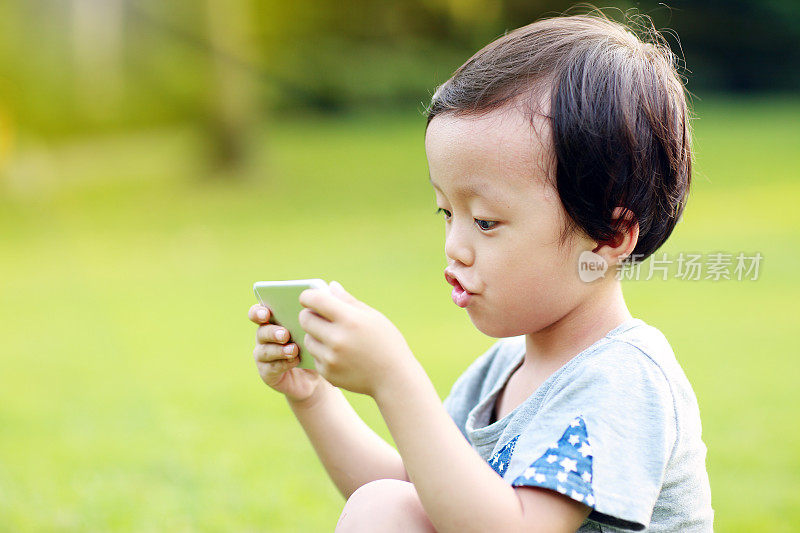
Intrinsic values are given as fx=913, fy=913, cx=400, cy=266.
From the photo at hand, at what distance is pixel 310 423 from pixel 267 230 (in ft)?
25.1

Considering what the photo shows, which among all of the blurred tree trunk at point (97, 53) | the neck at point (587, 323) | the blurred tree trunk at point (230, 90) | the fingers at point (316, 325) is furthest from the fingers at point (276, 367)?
the blurred tree trunk at point (97, 53)

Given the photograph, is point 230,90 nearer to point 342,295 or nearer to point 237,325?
point 237,325

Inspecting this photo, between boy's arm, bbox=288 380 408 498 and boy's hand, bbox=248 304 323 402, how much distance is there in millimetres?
42

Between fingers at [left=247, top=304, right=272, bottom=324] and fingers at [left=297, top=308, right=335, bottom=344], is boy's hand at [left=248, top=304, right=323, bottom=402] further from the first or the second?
fingers at [left=297, top=308, right=335, bottom=344]

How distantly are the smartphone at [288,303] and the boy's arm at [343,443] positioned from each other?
17cm

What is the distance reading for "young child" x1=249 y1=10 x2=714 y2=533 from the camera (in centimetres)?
141

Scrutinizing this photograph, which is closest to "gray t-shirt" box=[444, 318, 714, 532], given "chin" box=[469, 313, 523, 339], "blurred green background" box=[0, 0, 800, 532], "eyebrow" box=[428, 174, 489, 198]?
"chin" box=[469, 313, 523, 339]

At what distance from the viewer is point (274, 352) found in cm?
177

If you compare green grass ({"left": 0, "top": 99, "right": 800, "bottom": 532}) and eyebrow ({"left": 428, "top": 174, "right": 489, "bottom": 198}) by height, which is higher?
green grass ({"left": 0, "top": 99, "right": 800, "bottom": 532})

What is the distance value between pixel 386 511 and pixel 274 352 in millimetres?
397

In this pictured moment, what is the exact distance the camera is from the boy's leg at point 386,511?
1.53 meters

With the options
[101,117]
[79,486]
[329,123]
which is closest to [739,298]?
[79,486]

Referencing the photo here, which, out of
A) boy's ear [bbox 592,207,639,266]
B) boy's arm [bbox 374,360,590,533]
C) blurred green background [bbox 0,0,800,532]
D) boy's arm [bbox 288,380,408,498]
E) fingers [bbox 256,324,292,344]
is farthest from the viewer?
blurred green background [bbox 0,0,800,532]

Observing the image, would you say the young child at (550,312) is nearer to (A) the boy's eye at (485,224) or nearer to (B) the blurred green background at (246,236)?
(A) the boy's eye at (485,224)
